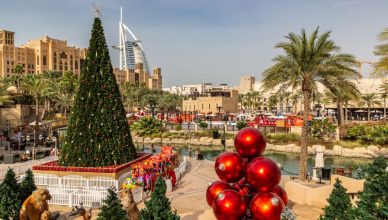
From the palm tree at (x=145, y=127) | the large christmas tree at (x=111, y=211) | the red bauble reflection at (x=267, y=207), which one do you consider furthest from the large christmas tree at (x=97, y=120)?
the palm tree at (x=145, y=127)

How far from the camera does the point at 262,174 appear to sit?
8.80 m

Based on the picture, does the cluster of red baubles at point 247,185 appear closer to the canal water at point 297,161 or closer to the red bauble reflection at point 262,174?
the red bauble reflection at point 262,174

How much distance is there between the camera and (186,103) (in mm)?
109500

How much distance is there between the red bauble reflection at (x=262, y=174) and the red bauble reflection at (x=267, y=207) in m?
0.25

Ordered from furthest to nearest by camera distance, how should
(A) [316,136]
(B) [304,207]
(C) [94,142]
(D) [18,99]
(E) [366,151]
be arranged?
1. (D) [18,99]
2. (A) [316,136]
3. (E) [366,151]
4. (C) [94,142]
5. (B) [304,207]

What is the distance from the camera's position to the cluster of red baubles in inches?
343

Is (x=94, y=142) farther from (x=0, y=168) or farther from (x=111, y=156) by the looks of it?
(x=0, y=168)

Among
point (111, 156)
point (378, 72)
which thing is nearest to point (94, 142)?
point (111, 156)

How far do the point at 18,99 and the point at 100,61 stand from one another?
53507mm

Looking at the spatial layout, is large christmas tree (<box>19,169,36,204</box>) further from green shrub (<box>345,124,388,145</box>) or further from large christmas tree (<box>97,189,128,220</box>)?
green shrub (<box>345,124,388,145</box>)

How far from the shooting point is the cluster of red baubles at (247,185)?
28.6 ft

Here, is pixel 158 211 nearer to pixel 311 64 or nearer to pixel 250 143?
pixel 250 143

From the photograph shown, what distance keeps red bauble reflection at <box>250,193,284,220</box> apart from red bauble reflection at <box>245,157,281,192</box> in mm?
251

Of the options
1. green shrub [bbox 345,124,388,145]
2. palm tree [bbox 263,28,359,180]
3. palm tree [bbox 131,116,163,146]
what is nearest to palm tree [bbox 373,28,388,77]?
palm tree [bbox 263,28,359,180]
